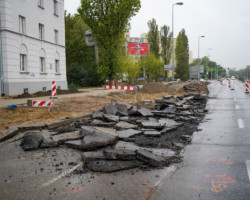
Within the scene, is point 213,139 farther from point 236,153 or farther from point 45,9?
point 45,9

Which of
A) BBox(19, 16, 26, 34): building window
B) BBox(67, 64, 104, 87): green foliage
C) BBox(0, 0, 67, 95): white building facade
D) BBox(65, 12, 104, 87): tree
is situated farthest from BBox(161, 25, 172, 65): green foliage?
BBox(19, 16, 26, 34): building window

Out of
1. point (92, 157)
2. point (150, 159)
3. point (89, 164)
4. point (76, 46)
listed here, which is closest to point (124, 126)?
point (92, 157)

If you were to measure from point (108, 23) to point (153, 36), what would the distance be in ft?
111

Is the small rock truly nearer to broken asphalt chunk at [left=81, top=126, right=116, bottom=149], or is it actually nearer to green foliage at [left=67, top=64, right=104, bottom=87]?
broken asphalt chunk at [left=81, top=126, right=116, bottom=149]

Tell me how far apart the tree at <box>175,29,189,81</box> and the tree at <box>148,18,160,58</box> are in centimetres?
1705

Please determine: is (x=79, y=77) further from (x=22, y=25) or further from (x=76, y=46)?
(x=22, y=25)

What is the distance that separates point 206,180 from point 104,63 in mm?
27375

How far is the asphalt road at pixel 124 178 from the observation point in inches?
152

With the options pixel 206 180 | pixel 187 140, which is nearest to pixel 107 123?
pixel 187 140

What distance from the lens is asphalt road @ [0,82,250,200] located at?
12.7 ft

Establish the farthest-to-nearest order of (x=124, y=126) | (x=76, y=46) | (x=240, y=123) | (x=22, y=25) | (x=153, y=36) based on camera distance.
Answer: (x=153, y=36) < (x=76, y=46) < (x=22, y=25) < (x=240, y=123) < (x=124, y=126)

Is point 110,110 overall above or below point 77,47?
below

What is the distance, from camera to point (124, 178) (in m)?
4.52

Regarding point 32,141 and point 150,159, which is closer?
point 150,159
